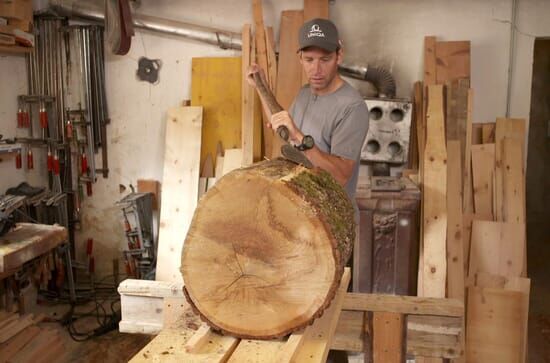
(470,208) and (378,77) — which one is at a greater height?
(378,77)

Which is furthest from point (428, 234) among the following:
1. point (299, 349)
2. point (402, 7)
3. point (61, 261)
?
point (61, 261)

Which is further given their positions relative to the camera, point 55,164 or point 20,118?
point 55,164

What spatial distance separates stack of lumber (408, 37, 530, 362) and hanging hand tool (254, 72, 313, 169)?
1472 mm

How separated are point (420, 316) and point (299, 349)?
71 cm

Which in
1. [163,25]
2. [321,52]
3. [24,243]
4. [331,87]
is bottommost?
[24,243]

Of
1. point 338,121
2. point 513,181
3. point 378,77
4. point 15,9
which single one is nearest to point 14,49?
point 15,9

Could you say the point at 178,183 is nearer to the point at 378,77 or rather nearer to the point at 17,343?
the point at 17,343

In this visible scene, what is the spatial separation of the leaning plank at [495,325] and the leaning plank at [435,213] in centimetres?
27

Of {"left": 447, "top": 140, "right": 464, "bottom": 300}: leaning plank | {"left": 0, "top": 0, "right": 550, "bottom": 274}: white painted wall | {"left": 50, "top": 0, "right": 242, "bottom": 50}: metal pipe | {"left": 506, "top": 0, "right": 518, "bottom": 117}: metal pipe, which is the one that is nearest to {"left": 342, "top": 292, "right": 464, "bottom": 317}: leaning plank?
{"left": 447, "top": 140, "right": 464, "bottom": 300}: leaning plank

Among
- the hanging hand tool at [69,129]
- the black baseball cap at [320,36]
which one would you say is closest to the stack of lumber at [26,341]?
the hanging hand tool at [69,129]

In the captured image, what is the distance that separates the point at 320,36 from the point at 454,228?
169 centimetres

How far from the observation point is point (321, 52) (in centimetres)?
188

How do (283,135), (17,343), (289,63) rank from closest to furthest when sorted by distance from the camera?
(283,135), (17,343), (289,63)

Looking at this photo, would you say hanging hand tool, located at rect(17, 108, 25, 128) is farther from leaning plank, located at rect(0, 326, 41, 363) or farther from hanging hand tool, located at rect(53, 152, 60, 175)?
leaning plank, located at rect(0, 326, 41, 363)
